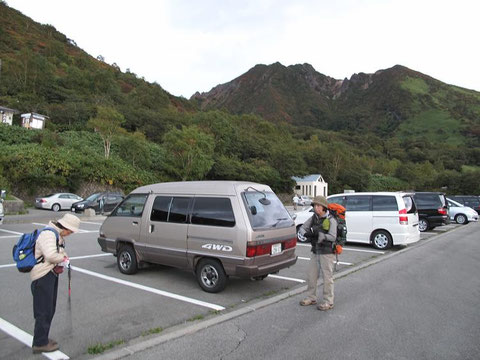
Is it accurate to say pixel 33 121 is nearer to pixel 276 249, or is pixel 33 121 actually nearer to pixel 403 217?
→ pixel 403 217

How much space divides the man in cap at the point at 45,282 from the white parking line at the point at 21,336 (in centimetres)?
8

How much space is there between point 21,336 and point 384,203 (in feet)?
33.5

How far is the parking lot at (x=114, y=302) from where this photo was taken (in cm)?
425

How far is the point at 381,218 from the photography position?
1108cm

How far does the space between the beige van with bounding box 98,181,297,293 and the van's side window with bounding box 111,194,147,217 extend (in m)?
0.02

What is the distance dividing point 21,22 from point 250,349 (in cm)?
13936

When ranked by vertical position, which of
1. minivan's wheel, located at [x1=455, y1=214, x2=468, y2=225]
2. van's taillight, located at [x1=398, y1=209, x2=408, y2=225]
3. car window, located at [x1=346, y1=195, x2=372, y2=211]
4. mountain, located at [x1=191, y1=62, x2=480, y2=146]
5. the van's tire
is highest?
mountain, located at [x1=191, y1=62, x2=480, y2=146]

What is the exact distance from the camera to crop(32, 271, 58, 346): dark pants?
3674 millimetres

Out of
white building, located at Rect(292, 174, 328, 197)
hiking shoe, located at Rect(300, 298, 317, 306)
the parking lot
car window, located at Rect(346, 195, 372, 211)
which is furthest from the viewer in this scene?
white building, located at Rect(292, 174, 328, 197)

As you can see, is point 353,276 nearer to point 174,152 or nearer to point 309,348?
point 309,348

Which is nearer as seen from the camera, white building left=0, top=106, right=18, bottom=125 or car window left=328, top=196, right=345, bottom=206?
car window left=328, top=196, right=345, bottom=206

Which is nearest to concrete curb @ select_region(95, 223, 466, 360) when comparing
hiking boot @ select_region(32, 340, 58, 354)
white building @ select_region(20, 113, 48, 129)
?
hiking boot @ select_region(32, 340, 58, 354)

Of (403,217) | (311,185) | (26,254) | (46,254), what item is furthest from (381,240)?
(311,185)

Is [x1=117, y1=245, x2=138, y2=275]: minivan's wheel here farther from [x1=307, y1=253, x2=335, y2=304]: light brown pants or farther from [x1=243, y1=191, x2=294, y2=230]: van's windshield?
[x1=307, y1=253, x2=335, y2=304]: light brown pants
